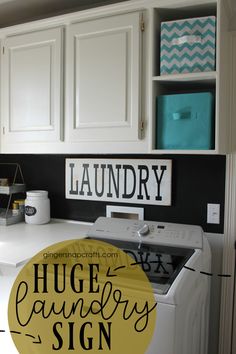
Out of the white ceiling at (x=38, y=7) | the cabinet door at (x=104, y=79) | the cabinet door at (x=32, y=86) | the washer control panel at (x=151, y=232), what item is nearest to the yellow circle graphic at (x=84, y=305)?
the washer control panel at (x=151, y=232)

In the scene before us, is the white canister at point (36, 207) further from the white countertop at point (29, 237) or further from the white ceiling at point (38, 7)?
the white ceiling at point (38, 7)

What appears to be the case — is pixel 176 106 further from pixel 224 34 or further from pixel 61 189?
pixel 61 189

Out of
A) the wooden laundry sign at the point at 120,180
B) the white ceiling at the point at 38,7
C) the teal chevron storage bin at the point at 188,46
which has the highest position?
the white ceiling at the point at 38,7

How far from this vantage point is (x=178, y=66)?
153 centimetres

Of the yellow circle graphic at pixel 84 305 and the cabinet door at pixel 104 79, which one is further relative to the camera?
the cabinet door at pixel 104 79

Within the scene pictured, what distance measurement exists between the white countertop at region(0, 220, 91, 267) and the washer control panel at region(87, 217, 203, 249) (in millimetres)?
157

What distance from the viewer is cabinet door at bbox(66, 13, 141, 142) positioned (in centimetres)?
A: 163

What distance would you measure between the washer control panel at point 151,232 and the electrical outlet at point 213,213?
113 mm

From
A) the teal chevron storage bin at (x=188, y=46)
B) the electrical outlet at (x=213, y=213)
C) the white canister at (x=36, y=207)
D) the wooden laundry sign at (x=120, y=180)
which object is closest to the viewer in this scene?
the teal chevron storage bin at (x=188, y=46)

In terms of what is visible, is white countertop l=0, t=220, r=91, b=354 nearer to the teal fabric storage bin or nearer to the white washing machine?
the white washing machine

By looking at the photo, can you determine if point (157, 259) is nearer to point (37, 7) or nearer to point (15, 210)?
point (15, 210)

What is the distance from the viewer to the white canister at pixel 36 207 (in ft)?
7.06

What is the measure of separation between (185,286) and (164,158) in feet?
2.93

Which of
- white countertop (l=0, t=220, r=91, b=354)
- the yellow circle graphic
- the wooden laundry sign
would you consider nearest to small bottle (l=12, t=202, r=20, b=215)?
white countertop (l=0, t=220, r=91, b=354)
